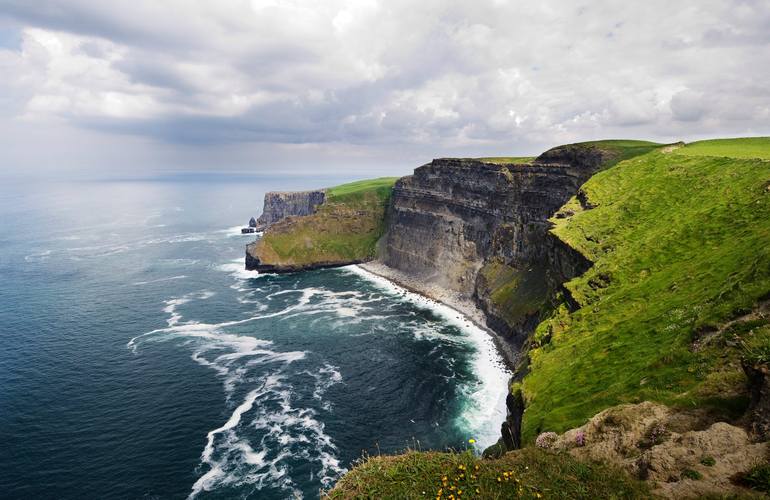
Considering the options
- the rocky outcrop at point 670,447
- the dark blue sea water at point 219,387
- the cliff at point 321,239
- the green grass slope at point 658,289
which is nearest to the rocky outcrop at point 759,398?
the rocky outcrop at point 670,447

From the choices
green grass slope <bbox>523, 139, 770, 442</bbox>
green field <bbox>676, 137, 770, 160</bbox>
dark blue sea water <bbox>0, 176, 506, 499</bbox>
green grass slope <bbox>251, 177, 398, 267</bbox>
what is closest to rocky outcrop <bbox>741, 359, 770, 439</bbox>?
green grass slope <bbox>523, 139, 770, 442</bbox>

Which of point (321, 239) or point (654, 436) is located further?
point (321, 239)

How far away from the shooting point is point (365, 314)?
370ft

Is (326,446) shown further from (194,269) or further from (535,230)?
(194,269)

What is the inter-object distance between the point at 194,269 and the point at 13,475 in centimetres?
11197

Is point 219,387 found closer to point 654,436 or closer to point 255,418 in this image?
point 255,418

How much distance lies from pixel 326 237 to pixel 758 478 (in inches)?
6697

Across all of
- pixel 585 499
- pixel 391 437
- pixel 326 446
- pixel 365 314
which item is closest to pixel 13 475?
pixel 326 446

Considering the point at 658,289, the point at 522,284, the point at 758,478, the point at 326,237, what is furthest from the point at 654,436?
the point at 326,237

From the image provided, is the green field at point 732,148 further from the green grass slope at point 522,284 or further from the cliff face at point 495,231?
the cliff face at point 495,231

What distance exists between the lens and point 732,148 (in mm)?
88625

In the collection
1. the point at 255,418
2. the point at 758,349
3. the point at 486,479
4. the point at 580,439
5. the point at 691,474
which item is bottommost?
the point at 255,418

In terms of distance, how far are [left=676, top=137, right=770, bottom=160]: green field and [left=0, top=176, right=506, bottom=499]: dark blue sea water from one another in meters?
60.5

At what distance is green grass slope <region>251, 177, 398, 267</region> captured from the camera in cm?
16750
